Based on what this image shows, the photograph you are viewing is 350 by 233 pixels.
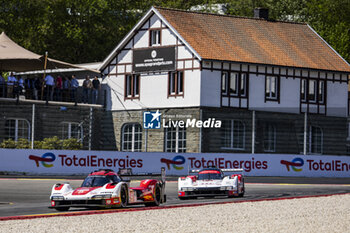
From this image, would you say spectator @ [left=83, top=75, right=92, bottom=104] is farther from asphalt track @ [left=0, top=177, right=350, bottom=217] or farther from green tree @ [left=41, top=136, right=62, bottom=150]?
asphalt track @ [left=0, top=177, right=350, bottom=217]

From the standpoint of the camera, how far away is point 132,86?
52.0 m

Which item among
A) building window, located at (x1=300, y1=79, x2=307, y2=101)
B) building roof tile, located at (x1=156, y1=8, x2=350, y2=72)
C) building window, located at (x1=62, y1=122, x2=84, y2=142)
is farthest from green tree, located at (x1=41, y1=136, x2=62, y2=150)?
building window, located at (x1=300, y1=79, x2=307, y2=101)

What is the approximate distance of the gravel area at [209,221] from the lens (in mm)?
17719

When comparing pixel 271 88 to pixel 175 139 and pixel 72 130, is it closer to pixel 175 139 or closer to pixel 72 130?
pixel 175 139

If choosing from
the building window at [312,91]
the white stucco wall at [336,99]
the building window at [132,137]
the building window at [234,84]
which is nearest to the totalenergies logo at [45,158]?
the building window at [132,137]

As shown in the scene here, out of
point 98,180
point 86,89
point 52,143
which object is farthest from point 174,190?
point 86,89

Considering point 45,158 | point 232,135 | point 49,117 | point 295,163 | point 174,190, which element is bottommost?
point 174,190

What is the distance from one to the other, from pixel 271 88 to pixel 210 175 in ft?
73.3

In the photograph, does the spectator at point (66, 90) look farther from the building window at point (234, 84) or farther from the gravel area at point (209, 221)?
Result: the gravel area at point (209, 221)

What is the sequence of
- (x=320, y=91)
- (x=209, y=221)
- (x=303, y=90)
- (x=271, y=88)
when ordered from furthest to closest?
1. (x=320, y=91)
2. (x=303, y=90)
3. (x=271, y=88)
4. (x=209, y=221)

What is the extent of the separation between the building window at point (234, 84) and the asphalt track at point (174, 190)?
7742 millimetres

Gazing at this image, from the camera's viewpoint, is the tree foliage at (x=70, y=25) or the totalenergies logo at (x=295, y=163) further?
the tree foliage at (x=70, y=25)

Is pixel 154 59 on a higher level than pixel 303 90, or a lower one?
higher

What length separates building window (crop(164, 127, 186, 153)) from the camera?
158 feet
